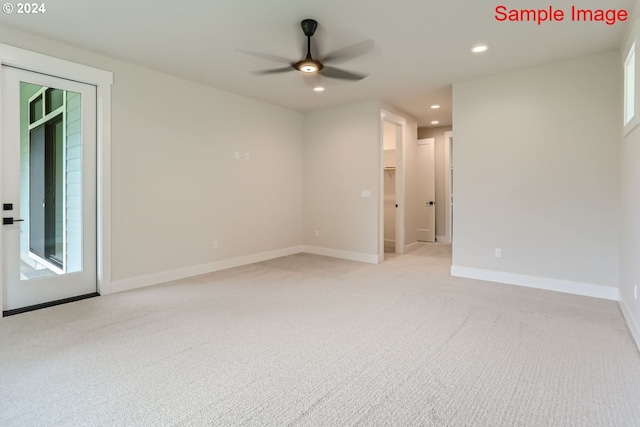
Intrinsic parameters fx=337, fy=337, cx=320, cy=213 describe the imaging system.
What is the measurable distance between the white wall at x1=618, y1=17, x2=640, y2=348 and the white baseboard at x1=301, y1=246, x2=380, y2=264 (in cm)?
308

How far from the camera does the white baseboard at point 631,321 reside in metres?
2.57

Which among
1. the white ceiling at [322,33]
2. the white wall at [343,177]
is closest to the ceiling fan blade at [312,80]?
the white ceiling at [322,33]

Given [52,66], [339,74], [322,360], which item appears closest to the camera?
[322,360]

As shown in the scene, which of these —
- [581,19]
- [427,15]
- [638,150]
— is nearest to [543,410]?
[638,150]

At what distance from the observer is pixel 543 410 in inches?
70.2

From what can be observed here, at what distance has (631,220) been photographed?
114 inches

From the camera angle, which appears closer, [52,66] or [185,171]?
[52,66]

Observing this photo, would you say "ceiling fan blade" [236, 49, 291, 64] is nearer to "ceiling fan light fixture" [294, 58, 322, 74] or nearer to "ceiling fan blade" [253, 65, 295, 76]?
"ceiling fan blade" [253, 65, 295, 76]

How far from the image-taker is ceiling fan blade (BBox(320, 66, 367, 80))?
4137 millimetres

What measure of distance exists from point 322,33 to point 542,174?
304cm

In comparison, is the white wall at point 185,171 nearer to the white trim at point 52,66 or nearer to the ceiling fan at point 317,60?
the white trim at point 52,66

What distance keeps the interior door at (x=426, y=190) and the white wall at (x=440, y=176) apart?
144 mm

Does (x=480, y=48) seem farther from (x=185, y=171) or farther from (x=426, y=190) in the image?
(x=426, y=190)

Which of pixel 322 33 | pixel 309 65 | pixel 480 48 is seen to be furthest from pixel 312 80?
pixel 480 48
